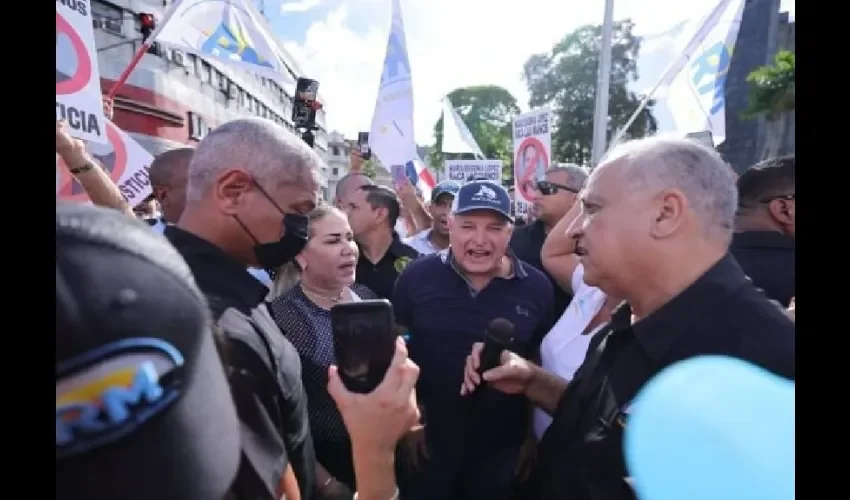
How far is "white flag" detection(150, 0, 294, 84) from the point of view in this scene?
5145mm

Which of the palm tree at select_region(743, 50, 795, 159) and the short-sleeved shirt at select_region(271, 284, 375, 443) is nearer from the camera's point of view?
the short-sleeved shirt at select_region(271, 284, 375, 443)

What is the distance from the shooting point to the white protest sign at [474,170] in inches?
323

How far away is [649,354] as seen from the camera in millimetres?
1454

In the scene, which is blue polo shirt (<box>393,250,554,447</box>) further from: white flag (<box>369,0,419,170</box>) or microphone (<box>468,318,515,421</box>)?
white flag (<box>369,0,419,170</box>)

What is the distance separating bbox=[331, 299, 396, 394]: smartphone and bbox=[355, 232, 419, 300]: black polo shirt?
107 inches

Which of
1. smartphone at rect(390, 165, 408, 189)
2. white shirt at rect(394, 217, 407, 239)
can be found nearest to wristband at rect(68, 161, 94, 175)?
white shirt at rect(394, 217, 407, 239)

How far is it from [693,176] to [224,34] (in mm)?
4798

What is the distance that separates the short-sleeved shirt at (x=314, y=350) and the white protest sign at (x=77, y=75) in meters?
1.40

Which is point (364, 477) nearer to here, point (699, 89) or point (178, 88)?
point (699, 89)

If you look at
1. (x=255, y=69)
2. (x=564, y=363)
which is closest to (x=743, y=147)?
(x=255, y=69)

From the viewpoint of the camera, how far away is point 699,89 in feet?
21.7

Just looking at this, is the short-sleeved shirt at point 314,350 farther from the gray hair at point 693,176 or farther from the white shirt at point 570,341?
the gray hair at point 693,176

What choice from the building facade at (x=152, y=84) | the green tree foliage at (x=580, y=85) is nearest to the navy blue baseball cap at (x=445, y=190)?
the building facade at (x=152, y=84)
